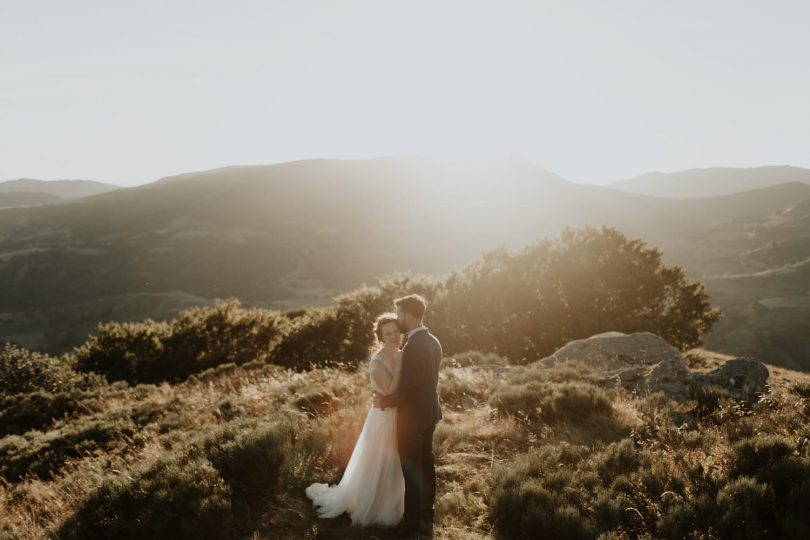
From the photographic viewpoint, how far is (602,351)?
493 inches

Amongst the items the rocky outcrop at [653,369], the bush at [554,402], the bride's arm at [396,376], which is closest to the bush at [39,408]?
the bush at [554,402]

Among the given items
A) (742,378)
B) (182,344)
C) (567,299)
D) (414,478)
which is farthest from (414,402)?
(182,344)

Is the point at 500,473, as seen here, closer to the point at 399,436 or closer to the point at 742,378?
the point at 399,436

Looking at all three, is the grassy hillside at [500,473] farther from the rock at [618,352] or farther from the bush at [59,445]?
the rock at [618,352]

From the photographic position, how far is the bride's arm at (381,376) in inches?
205

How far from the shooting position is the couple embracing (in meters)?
5.12

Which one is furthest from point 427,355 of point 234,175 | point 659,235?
point 234,175

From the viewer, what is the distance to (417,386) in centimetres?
509

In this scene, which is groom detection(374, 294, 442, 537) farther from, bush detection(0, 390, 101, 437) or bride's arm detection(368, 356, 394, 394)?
bush detection(0, 390, 101, 437)

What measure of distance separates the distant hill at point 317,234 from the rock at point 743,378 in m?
59.8

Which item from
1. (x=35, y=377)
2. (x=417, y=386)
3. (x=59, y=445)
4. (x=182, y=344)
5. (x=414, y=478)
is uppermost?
(x=417, y=386)

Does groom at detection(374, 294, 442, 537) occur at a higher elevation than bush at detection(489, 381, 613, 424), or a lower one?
higher

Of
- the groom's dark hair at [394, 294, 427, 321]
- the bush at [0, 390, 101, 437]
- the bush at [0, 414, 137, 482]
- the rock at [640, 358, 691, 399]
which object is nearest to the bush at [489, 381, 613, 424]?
the rock at [640, 358, 691, 399]

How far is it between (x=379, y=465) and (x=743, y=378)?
682 cm
